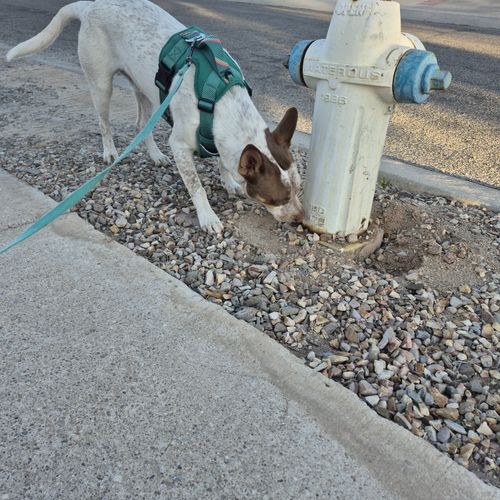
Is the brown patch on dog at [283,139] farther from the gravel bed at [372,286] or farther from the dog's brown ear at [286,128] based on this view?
the gravel bed at [372,286]

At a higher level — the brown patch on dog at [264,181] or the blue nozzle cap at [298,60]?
the blue nozzle cap at [298,60]

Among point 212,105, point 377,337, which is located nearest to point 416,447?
point 377,337

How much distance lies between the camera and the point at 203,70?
309 centimetres

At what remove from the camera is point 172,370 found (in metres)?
2.13

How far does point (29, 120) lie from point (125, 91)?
1455mm

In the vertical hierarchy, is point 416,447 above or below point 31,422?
above

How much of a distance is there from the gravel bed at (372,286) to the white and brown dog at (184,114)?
240 millimetres

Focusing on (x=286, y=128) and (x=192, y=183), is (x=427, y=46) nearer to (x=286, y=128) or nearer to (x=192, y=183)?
(x=286, y=128)

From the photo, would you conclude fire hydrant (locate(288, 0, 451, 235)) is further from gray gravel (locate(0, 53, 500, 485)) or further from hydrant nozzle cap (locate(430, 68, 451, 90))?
gray gravel (locate(0, 53, 500, 485))

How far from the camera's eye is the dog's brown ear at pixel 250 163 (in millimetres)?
2766

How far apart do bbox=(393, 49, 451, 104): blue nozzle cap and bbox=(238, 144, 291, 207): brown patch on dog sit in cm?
83

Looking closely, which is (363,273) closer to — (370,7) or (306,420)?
(306,420)

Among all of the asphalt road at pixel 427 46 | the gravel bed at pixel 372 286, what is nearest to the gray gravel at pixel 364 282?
the gravel bed at pixel 372 286

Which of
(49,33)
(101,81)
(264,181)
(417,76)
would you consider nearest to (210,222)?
(264,181)
